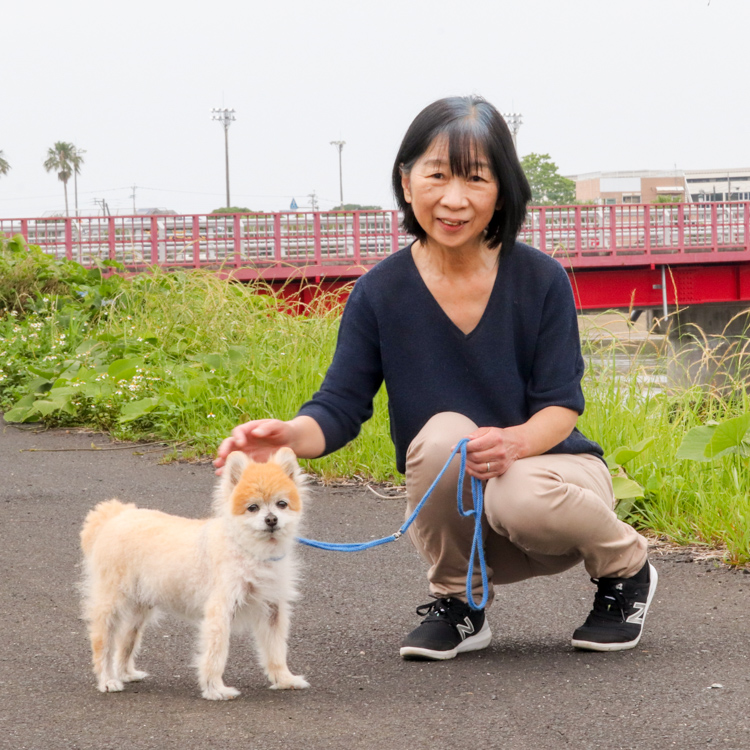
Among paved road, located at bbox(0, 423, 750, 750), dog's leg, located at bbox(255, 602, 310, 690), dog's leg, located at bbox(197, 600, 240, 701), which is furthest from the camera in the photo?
dog's leg, located at bbox(255, 602, 310, 690)

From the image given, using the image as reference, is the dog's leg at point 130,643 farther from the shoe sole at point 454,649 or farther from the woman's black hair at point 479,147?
the woman's black hair at point 479,147

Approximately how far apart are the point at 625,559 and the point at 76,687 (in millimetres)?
1545

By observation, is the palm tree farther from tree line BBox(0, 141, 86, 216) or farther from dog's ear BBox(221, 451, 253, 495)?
dog's ear BBox(221, 451, 253, 495)

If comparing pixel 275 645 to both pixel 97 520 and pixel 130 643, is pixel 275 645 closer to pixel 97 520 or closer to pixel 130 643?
pixel 130 643

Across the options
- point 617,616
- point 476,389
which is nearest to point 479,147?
point 476,389

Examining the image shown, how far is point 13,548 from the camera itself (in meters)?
4.15

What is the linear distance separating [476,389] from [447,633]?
0.71 meters

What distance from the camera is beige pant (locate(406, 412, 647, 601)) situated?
2508 millimetres

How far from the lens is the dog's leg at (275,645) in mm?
2430

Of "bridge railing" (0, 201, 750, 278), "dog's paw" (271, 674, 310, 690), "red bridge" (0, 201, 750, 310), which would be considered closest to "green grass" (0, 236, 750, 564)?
"dog's paw" (271, 674, 310, 690)

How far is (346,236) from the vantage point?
21266 millimetres

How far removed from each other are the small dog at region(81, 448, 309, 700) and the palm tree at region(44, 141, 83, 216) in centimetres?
9744

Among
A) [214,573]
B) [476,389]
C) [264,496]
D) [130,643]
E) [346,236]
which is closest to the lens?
[264,496]

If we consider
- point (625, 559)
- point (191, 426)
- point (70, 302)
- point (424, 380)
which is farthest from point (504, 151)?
point (70, 302)
